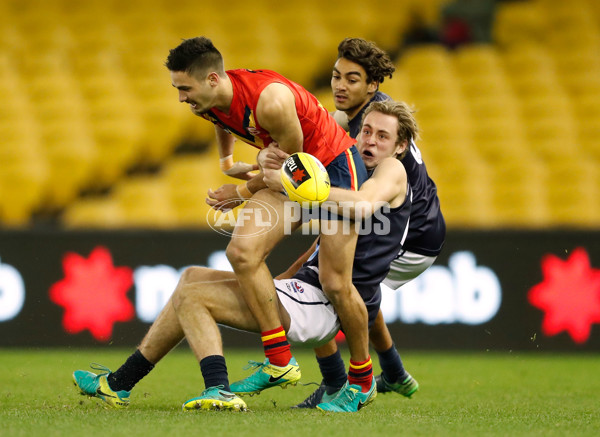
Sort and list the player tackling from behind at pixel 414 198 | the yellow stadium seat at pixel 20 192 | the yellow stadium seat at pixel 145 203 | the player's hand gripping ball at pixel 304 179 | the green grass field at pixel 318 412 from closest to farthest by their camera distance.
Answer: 1. the green grass field at pixel 318 412
2. the player's hand gripping ball at pixel 304 179
3. the player tackling from behind at pixel 414 198
4. the yellow stadium seat at pixel 20 192
5. the yellow stadium seat at pixel 145 203

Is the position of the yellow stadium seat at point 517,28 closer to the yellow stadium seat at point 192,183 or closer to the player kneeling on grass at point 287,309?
the yellow stadium seat at point 192,183

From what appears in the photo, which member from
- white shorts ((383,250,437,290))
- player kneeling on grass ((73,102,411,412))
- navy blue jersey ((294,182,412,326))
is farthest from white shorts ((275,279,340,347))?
white shorts ((383,250,437,290))

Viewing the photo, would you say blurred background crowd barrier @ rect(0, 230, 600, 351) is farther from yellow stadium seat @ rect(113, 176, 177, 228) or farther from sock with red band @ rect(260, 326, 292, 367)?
sock with red band @ rect(260, 326, 292, 367)

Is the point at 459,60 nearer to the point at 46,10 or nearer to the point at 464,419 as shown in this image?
the point at 46,10

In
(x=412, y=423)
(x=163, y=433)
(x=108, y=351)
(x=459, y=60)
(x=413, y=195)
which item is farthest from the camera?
(x=459, y=60)

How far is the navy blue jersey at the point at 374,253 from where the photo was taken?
493 centimetres

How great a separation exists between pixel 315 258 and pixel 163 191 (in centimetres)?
630

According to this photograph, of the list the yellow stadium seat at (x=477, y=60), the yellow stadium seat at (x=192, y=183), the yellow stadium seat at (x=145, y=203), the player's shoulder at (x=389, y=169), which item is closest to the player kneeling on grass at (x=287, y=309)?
the player's shoulder at (x=389, y=169)

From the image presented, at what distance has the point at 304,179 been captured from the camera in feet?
14.4

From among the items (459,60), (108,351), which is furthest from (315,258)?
(459,60)

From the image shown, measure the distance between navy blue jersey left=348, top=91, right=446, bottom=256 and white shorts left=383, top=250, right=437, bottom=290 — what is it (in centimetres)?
3

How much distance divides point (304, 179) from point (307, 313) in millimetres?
781

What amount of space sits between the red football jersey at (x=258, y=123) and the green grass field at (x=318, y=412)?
1.41 meters

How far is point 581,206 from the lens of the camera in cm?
1098
